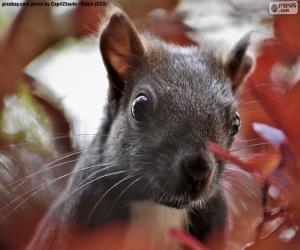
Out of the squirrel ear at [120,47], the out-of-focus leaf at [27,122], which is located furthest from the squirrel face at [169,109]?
the out-of-focus leaf at [27,122]

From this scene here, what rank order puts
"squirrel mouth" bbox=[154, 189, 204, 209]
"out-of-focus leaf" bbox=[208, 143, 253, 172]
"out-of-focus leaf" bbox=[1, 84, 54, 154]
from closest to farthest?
"out-of-focus leaf" bbox=[208, 143, 253, 172]
"out-of-focus leaf" bbox=[1, 84, 54, 154]
"squirrel mouth" bbox=[154, 189, 204, 209]

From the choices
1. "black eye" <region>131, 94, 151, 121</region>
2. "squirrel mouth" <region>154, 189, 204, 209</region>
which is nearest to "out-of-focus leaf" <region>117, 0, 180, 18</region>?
"black eye" <region>131, 94, 151, 121</region>

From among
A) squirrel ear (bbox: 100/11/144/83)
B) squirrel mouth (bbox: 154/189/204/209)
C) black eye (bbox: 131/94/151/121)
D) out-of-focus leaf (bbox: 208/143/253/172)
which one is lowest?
squirrel mouth (bbox: 154/189/204/209)

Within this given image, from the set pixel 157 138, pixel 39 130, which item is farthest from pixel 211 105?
pixel 39 130

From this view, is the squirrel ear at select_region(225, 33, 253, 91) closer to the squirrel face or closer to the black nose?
the squirrel face

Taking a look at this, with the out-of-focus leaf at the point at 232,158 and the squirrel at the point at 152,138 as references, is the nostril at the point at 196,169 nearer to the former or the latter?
the squirrel at the point at 152,138

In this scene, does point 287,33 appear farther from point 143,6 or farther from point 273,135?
point 143,6

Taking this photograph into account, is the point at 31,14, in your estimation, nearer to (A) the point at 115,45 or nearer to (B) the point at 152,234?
(A) the point at 115,45

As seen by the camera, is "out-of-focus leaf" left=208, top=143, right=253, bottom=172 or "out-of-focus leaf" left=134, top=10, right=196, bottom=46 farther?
"out-of-focus leaf" left=134, top=10, right=196, bottom=46

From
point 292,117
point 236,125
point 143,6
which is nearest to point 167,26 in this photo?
point 143,6
